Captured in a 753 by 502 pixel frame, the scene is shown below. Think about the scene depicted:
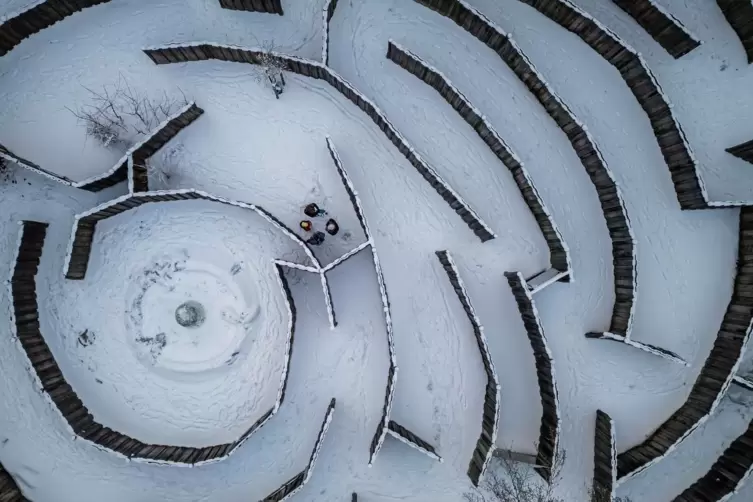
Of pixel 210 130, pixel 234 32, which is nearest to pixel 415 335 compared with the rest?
pixel 210 130

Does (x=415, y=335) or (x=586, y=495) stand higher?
(x=415, y=335)

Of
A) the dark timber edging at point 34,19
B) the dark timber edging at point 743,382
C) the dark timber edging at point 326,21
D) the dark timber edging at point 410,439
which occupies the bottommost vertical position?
the dark timber edging at point 410,439

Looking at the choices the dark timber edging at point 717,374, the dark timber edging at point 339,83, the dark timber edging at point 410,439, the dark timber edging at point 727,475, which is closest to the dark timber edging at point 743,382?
the dark timber edging at point 717,374

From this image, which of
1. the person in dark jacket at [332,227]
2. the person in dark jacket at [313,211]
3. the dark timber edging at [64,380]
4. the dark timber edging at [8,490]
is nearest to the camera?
the dark timber edging at [64,380]

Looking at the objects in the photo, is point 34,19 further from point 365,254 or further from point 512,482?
point 512,482

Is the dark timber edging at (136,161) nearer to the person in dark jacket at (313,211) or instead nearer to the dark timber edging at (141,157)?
the dark timber edging at (141,157)

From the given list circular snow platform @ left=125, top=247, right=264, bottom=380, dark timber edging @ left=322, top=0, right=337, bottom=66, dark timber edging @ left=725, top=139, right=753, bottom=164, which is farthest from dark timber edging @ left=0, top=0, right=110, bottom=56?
dark timber edging @ left=725, top=139, right=753, bottom=164

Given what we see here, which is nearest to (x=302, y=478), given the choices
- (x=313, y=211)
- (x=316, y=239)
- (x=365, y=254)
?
(x=365, y=254)

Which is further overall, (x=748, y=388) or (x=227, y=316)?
(x=227, y=316)

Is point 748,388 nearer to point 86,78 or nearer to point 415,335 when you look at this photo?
point 415,335
